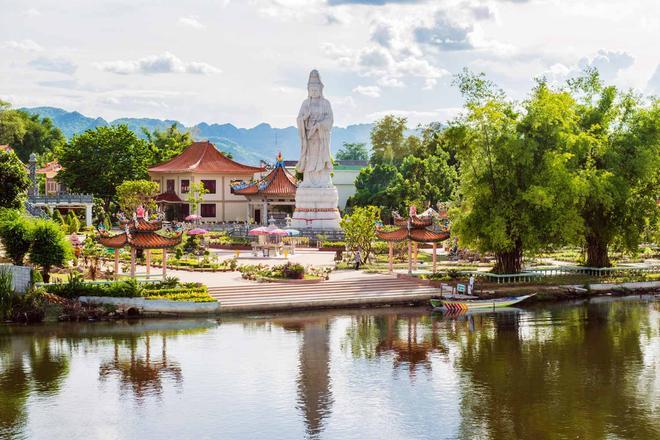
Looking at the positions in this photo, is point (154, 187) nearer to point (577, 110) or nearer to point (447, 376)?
point (577, 110)

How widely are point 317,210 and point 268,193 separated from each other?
10317 millimetres

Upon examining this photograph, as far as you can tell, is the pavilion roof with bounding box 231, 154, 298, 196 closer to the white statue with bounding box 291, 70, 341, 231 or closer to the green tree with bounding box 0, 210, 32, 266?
the white statue with bounding box 291, 70, 341, 231

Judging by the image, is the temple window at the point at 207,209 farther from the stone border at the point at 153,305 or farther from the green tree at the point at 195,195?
the stone border at the point at 153,305

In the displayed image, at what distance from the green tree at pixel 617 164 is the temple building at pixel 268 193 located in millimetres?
30907

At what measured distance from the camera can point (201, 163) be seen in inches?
3061

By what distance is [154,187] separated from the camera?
66.7 m

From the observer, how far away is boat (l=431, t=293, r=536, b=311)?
37812 mm

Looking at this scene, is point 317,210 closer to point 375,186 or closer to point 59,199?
point 59,199

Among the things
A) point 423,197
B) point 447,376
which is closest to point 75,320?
point 447,376

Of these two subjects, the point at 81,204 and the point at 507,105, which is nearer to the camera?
the point at 507,105

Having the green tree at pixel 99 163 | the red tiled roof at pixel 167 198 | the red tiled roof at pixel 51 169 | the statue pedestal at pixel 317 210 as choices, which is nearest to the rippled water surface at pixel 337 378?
the statue pedestal at pixel 317 210

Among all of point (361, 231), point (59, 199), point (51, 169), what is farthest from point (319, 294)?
point (51, 169)

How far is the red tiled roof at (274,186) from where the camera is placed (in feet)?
237

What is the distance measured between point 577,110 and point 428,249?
15.4 m
